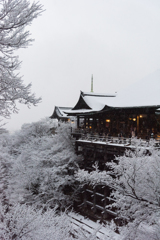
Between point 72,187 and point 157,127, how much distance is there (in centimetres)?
1016

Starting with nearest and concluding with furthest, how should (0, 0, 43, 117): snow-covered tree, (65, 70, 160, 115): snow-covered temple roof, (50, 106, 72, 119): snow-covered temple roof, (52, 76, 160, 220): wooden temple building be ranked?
(0, 0, 43, 117): snow-covered tree < (52, 76, 160, 220): wooden temple building < (65, 70, 160, 115): snow-covered temple roof < (50, 106, 72, 119): snow-covered temple roof

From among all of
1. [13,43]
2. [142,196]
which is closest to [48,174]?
[142,196]

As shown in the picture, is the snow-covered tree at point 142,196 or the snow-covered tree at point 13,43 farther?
the snow-covered tree at point 142,196

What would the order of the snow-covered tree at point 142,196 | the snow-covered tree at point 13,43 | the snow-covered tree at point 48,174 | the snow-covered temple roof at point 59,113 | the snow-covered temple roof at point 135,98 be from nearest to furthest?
Result: 1. the snow-covered tree at point 13,43
2. the snow-covered tree at point 142,196
3. the snow-covered temple roof at point 135,98
4. the snow-covered tree at point 48,174
5. the snow-covered temple roof at point 59,113

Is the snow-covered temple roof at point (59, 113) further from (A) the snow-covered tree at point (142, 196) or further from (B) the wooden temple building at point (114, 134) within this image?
(A) the snow-covered tree at point (142, 196)

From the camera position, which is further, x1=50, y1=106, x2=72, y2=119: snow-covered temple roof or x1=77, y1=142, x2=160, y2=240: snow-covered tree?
x1=50, y1=106, x2=72, y2=119: snow-covered temple roof

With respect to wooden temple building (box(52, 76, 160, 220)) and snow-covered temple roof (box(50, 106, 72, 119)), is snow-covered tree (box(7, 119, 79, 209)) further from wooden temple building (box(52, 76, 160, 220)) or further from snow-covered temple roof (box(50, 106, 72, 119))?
snow-covered temple roof (box(50, 106, 72, 119))

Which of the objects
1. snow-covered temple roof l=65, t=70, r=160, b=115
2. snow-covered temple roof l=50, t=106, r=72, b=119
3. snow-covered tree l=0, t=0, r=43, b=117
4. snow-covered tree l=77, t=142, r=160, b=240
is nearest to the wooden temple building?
snow-covered temple roof l=65, t=70, r=160, b=115

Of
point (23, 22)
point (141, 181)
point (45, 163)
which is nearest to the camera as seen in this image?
point (23, 22)

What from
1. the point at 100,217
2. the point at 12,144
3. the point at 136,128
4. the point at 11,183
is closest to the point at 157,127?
the point at 136,128

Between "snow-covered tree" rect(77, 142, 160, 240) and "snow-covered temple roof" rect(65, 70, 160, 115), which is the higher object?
"snow-covered temple roof" rect(65, 70, 160, 115)

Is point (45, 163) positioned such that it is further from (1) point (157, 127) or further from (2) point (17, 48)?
(2) point (17, 48)

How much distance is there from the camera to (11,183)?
20688 mm

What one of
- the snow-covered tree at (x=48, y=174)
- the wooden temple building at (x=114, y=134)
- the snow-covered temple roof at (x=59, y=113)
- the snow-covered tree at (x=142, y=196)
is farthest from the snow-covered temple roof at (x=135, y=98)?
the snow-covered temple roof at (x=59, y=113)
